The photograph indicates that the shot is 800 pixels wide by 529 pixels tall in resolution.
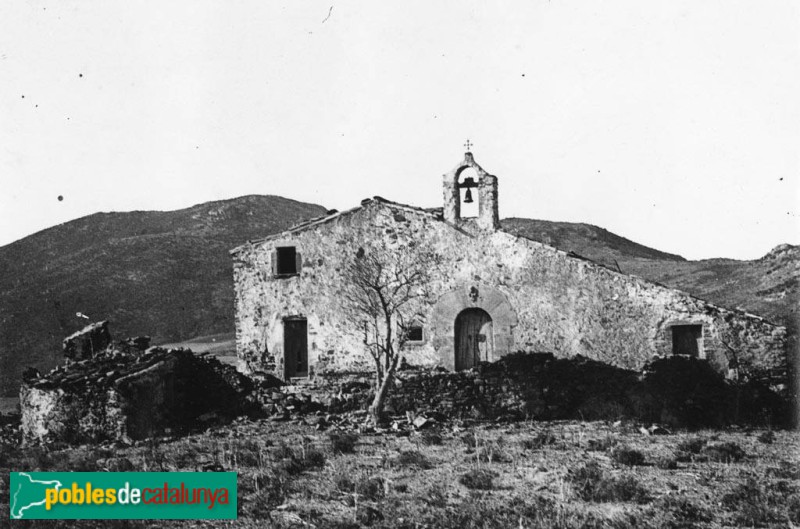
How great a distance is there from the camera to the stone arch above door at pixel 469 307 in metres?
19.0

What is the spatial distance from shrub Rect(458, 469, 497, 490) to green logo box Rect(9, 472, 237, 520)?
327cm

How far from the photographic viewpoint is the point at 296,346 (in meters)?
20.3

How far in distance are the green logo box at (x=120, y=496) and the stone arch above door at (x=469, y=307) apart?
10274 millimetres

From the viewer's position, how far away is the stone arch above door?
62.4 feet

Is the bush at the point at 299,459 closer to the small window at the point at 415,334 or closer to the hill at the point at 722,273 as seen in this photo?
the small window at the point at 415,334

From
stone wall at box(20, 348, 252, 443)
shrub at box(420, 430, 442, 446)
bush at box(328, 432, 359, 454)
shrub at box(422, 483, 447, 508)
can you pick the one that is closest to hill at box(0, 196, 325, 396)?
stone wall at box(20, 348, 252, 443)

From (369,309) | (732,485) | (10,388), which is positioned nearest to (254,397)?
(369,309)

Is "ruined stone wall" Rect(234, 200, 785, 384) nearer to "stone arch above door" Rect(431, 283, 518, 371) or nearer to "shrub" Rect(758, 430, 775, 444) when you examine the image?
"stone arch above door" Rect(431, 283, 518, 371)

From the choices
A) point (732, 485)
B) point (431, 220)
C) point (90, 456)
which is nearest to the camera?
point (732, 485)

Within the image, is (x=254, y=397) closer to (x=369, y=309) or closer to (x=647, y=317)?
(x=369, y=309)

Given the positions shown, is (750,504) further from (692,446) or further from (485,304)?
(485,304)

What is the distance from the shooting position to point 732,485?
34.3 feet

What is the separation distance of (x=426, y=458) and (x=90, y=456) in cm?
607

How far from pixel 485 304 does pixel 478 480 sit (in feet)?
29.0
